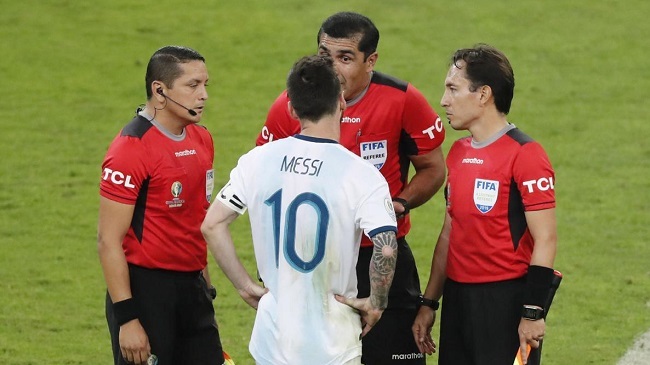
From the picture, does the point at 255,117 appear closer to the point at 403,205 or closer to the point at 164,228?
the point at 403,205

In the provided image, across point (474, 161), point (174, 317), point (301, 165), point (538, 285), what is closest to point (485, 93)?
point (474, 161)

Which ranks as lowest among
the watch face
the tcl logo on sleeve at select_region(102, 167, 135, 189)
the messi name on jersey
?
the watch face

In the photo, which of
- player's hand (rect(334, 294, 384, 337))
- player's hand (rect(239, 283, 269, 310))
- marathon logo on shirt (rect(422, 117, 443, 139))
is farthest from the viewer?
marathon logo on shirt (rect(422, 117, 443, 139))

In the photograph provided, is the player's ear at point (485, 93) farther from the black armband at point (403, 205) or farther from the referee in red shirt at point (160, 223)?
the referee in red shirt at point (160, 223)

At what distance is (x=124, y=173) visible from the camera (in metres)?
4.97

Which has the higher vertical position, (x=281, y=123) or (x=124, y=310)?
(x=281, y=123)

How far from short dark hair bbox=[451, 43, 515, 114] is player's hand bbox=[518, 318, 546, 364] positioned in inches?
36.2

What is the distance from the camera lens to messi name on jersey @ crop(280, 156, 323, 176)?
4.33 metres

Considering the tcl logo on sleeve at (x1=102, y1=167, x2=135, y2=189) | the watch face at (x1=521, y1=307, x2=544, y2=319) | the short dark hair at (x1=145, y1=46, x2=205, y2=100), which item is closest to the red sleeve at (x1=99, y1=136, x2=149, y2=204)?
the tcl logo on sleeve at (x1=102, y1=167, x2=135, y2=189)

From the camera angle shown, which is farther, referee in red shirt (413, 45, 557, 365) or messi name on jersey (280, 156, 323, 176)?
referee in red shirt (413, 45, 557, 365)

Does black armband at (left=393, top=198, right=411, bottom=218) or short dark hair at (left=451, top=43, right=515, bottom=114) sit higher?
short dark hair at (left=451, top=43, right=515, bottom=114)

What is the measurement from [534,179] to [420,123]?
1032 mm

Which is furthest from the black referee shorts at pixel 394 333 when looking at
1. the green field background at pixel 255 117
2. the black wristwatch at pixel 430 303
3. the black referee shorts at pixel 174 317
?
the green field background at pixel 255 117

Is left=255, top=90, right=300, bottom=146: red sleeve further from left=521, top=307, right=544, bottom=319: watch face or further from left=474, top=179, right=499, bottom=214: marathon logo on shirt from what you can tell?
left=521, top=307, right=544, bottom=319: watch face
